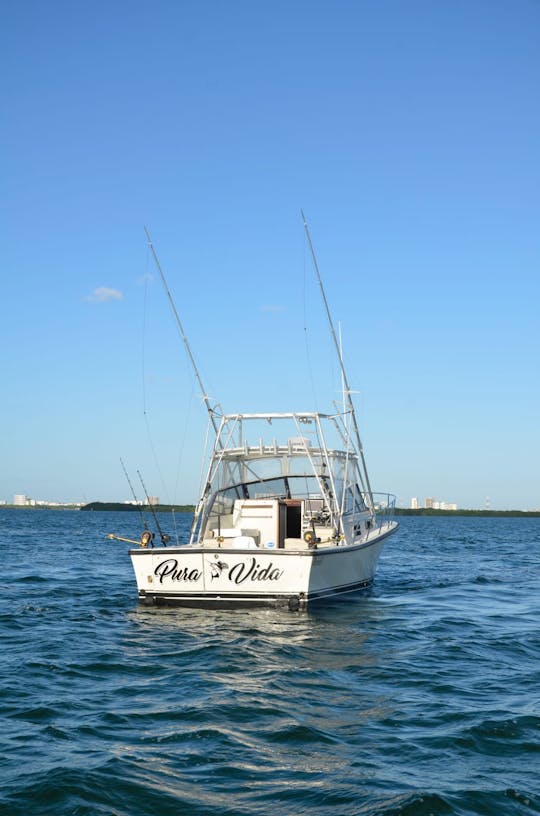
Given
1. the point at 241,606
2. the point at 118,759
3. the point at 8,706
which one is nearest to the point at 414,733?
the point at 118,759

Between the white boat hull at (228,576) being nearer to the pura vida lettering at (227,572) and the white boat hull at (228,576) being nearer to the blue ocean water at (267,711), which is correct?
the pura vida lettering at (227,572)

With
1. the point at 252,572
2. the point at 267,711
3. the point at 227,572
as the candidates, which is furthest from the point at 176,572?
the point at 267,711

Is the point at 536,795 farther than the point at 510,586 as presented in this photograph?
No

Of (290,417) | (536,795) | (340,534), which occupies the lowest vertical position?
(536,795)

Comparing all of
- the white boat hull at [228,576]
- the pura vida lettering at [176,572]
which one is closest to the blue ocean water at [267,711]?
the white boat hull at [228,576]

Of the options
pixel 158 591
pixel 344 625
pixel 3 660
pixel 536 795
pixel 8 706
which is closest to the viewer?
pixel 536 795

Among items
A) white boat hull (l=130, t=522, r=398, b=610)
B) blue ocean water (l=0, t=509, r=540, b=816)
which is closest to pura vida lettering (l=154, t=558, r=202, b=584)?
white boat hull (l=130, t=522, r=398, b=610)

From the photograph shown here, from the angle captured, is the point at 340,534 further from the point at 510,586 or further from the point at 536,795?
the point at 536,795

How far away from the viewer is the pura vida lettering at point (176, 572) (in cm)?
1612

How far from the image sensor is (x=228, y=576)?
16031 millimetres

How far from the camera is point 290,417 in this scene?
19297 mm

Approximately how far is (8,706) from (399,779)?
4.67 meters

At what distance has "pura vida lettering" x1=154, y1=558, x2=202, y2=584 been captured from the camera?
16.1 meters

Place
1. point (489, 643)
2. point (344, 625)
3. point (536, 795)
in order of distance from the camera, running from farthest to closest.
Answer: point (344, 625), point (489, 643), point (536, 795)
